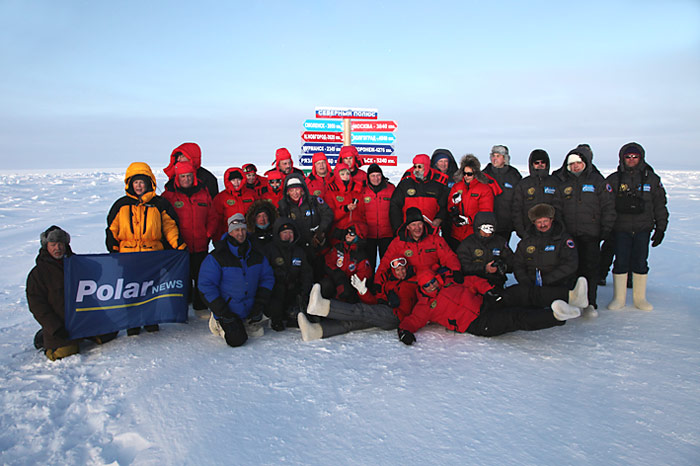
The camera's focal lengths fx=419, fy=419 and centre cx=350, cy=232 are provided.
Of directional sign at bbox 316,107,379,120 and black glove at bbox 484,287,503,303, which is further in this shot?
directional sign at bbox 316,107,379,120

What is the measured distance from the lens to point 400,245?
449 cm

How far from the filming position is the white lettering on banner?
155 inches

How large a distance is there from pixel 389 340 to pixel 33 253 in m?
Answer: 8.25

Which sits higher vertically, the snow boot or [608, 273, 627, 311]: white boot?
[608, 273, 627, 311]: white boot

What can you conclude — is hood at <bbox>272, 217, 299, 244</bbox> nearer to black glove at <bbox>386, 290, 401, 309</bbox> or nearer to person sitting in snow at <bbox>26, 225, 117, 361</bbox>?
black glove at <bbox>386, 290, 401, 309</bbox>

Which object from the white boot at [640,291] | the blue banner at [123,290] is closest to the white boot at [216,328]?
the blue banner at [123,290]

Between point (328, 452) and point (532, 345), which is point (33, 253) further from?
point (532, 345)

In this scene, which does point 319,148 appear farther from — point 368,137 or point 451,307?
point 451,307

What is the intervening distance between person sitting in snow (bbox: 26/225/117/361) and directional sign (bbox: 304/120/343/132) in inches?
245

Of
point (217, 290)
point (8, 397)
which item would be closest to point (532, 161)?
point (217, 290)

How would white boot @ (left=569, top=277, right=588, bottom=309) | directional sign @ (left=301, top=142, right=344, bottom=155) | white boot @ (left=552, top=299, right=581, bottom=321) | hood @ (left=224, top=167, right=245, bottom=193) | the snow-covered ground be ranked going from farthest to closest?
directional sign @ (left=301, top=142, right=344, bottom=155)
hood @ (left=224, top=167, right=245, bottom=193)
white boot @ (left=569, top=277, right=588, bottom=309)
white boot @ (left=552, top=299, right=581, bottom=321)
the snow-covered ground

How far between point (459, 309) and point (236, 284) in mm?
2177

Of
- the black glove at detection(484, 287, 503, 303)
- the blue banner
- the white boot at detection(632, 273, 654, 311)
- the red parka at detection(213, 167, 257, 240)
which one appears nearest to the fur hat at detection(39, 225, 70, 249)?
the blue banner

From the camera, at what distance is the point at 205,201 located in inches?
195
